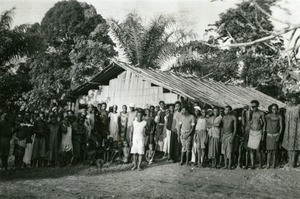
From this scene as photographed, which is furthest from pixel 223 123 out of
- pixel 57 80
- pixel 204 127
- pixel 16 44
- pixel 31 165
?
pixel 57 80

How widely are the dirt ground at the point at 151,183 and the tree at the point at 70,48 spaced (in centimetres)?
909

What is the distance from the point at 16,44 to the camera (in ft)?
40.0

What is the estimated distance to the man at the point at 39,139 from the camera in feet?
33.7

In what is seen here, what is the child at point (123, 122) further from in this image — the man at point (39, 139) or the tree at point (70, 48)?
the tree at point (70, 48)

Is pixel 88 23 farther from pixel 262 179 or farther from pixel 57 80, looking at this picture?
pixel 262 179

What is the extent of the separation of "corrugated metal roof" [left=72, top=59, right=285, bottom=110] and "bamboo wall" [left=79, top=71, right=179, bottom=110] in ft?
0.88

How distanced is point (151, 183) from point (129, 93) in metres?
6.53

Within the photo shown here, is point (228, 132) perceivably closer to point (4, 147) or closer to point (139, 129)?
point (139, 129)

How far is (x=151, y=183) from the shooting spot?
7957 mm

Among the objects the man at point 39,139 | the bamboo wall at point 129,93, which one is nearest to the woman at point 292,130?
the bamboo wall at point 129,93

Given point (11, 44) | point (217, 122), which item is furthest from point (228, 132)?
point (11, 44)

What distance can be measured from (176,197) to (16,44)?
7.85m

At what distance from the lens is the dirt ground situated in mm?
7055

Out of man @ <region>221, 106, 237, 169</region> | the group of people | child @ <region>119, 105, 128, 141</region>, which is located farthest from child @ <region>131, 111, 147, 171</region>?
man @ <region>221, 106, 237, 169</region>
